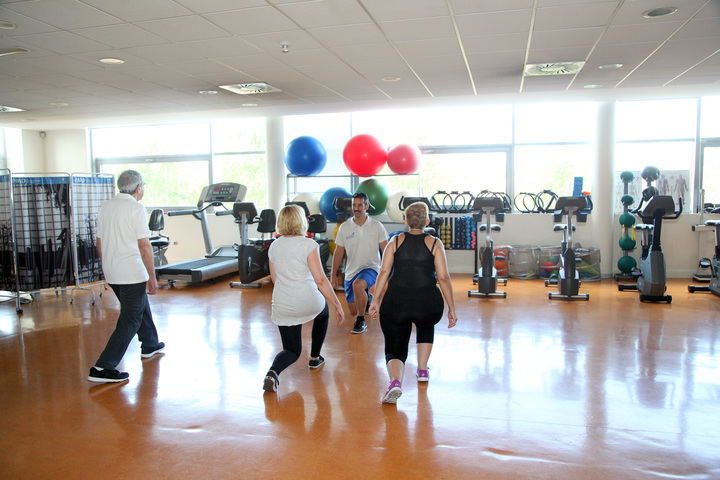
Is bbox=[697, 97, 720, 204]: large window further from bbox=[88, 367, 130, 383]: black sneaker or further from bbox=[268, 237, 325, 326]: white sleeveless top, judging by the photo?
bbox=[88, 367, 130, 383]: black sneaker

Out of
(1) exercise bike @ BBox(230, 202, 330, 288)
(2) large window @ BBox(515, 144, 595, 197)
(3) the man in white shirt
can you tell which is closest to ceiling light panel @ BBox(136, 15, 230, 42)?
(3) the man in white shirt

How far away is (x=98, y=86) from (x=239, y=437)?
5.57 m

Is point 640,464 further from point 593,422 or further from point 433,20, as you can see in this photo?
point 433,20

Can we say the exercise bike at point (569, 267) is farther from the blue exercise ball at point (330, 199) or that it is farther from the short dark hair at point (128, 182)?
the short dark hair at point (128, 182)

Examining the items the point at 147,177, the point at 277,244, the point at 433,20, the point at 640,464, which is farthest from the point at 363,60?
the point at 147,177

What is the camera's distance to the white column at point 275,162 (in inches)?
363

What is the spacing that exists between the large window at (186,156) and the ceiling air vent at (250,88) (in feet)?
10.1

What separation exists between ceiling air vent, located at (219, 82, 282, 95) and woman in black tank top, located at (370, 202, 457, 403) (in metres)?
4.11

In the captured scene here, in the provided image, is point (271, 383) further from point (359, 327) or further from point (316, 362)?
point (359, 327)

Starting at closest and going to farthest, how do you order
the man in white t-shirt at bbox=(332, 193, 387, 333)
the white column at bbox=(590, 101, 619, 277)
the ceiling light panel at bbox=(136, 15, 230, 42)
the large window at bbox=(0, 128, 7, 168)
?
1. the ceiling light panel at bbox=(136, 15, 230, 42)
2. the man in white t-shirt at bbox=(332, 193, 387, 333)
3. the white column at bbox=(590, 101, 619, 277)
4. the large window at bbox=(0, 128, 7, 168)

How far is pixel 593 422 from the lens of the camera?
3004 mm

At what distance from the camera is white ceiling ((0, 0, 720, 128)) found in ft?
13.2

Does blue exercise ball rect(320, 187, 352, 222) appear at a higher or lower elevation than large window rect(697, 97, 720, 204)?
lower

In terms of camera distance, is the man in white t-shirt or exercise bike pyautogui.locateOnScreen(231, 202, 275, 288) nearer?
the man in white t-shirt
